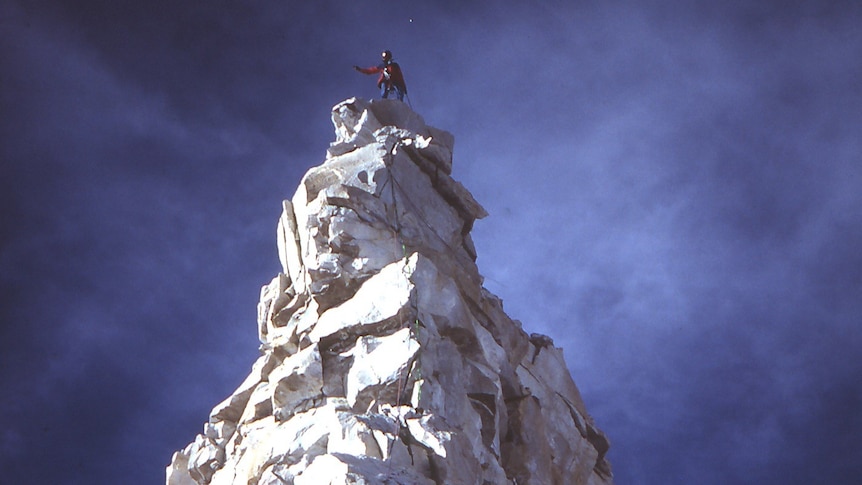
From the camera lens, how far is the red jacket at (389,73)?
5528 cm

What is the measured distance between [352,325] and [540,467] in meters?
11.5

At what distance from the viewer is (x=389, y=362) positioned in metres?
34.8

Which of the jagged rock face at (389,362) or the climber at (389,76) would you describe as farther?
the climber at (389,76)

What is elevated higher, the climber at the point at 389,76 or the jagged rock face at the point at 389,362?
the climber at the point at 389,76

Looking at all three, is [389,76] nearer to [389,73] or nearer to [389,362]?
[389,73]

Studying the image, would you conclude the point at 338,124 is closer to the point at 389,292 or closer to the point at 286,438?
the point at 389,292

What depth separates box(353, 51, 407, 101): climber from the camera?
2175 inches

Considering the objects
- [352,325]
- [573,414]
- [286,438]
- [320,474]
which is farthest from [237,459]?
[573,414]

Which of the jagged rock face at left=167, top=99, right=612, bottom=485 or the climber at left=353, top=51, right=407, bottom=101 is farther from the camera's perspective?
the climber at left=353, top=51, right=407, bottom=101

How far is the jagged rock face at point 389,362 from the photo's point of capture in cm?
3161

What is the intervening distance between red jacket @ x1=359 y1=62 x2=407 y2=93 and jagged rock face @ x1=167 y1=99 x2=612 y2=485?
6257mm

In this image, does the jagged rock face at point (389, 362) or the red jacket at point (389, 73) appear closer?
the jagged rock face at point (389, 362)

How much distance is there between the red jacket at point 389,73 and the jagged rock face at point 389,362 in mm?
6257

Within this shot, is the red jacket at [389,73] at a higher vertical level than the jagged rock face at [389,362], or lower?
higher
